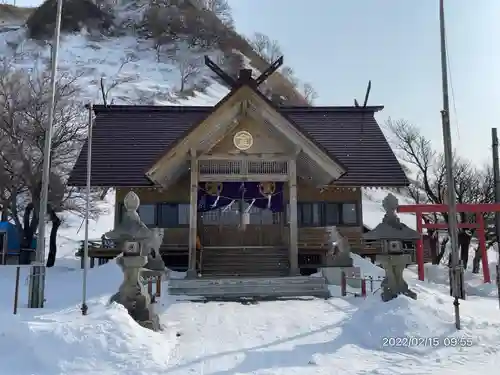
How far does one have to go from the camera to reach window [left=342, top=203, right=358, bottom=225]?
66.7 feet

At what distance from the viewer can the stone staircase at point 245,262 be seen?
16859mm

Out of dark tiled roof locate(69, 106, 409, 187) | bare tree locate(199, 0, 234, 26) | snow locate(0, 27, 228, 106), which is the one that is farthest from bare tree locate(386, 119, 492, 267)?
bare tree locate(199, 0, 234, 26)

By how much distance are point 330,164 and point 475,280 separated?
44.5ft

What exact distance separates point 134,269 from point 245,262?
893 centimetres

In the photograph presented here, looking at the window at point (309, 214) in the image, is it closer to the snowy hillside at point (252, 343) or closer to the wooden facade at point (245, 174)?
the wooden facade at point (245, 174)

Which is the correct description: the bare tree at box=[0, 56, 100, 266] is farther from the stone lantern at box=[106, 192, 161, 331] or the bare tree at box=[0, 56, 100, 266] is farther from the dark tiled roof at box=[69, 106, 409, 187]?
the stone lantern at box=[106, 192, 161, 331]

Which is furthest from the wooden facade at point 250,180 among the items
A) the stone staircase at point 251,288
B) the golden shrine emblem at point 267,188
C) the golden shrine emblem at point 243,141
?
the stone staircase at point 251,288

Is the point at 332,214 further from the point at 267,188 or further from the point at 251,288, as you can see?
the point at 251,288

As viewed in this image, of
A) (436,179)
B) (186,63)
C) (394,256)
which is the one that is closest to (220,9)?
(186,63)

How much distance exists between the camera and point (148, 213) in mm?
19922

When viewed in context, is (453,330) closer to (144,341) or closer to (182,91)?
(144,341)

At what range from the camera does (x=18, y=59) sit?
76.2 meters

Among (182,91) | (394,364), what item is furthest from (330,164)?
(182,91)

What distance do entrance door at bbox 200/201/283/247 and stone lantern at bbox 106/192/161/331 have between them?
10.6m
